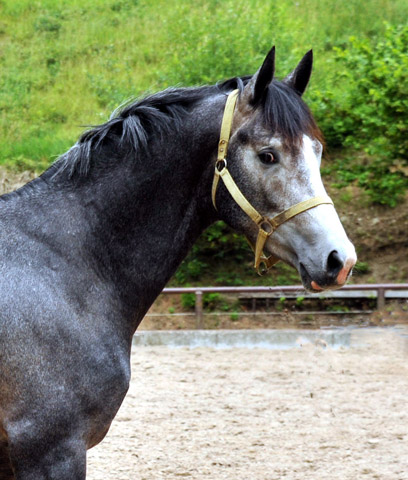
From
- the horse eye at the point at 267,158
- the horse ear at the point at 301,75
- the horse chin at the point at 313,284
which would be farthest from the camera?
the horse ear at the point at 301,75

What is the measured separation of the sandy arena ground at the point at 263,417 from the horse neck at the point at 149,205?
2.81 meters

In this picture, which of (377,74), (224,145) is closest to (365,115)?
(377,74)

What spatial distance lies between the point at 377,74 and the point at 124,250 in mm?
8844

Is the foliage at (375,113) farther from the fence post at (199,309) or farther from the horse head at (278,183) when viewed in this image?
the horse head at (278,183)

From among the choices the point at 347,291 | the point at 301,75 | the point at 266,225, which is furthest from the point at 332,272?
the point at 347,291

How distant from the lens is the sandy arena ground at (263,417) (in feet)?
16.9

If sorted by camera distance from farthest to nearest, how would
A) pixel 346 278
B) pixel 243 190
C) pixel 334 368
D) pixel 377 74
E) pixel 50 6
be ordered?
pixel 50 6 < pixel 377 74 < pixel 334 368 < pixel 243 190 < pixel 346 278

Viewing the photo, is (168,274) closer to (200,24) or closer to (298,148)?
(298,148)

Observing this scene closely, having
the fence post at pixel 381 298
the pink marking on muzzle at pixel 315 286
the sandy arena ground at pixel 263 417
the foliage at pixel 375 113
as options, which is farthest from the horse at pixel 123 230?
the foliage at pixel 375 113

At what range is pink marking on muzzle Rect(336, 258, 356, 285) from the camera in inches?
94.1

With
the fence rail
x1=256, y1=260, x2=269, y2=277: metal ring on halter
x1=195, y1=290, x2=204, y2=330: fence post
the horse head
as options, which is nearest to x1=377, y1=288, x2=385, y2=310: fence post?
the fence rail

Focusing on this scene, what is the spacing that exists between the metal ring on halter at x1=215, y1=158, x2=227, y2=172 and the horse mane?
24 centimetres

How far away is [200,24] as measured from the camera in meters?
12.5

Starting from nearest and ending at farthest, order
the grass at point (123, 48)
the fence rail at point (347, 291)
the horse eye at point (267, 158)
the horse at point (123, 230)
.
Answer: the horse at point (123, 230) → the horse eye at point (267, 158) → the fence rail at point (347, 291) → the grass at point (123, 48)
